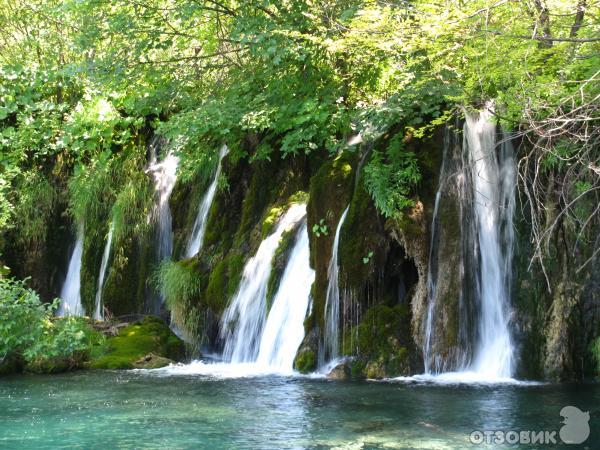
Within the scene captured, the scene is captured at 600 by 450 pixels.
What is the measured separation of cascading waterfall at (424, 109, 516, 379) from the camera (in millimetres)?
9453

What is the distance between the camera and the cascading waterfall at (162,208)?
1505 centimetres

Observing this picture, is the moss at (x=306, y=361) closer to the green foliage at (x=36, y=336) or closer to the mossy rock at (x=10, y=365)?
the green foliage at (x=36, y=336)

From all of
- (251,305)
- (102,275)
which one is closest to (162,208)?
(102,275)

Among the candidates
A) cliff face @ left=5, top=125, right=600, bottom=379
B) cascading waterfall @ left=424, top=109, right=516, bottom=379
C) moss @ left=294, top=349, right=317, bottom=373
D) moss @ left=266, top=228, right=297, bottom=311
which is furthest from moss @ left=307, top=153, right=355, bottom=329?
cascading waterfall @ left=424, top=109, right=516, bottom=379

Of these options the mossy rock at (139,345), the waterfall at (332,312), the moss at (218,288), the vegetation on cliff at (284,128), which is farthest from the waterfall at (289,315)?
the mossy rock at (139,345)

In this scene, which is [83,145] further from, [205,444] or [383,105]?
[205,444]

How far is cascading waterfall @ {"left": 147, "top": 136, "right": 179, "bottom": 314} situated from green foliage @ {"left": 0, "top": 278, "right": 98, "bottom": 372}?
3194mm

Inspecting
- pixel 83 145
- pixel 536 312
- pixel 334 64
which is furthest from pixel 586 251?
pixel 83 145

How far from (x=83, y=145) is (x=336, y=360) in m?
8.33

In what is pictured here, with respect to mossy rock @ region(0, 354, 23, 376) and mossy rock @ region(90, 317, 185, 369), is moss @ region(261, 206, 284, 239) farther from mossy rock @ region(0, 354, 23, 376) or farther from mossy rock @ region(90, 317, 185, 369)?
mossy rock @ region(0, 354, 23, 376)

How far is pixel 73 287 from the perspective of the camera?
16.2 meters

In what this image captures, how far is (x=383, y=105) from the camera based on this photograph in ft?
33.9

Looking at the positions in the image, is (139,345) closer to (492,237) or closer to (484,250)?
(484,250)

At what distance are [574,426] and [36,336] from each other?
24.9ft
